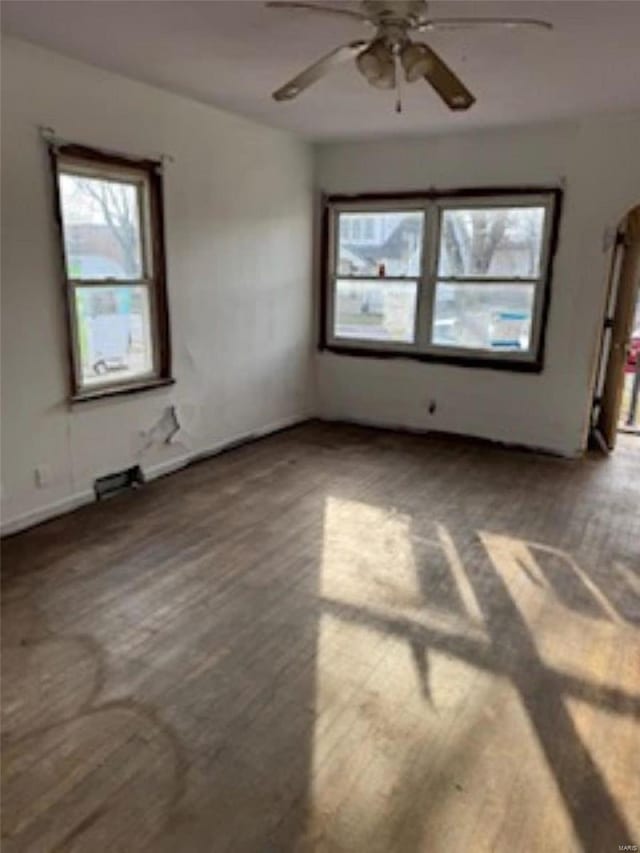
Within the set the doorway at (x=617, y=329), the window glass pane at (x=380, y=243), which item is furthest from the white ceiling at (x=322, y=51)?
the window glass pane at (x=380, y=243)

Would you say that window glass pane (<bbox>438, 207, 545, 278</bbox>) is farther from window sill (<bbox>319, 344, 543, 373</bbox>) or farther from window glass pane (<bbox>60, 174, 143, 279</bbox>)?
window glass pane (<bbox>60, 174, 143, 279</bbox>)

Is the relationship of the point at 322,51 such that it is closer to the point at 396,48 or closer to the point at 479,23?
the point at 396,48

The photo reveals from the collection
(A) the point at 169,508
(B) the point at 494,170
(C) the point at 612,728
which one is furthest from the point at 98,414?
(B) the point at 494,170

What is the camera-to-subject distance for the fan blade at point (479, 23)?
2.44 metres

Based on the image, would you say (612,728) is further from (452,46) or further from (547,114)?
(547,114)

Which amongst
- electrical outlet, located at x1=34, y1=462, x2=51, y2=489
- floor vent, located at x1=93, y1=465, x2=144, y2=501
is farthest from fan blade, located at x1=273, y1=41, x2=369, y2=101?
floor vent, located at x1=93, y1=465, x2=144, y2=501

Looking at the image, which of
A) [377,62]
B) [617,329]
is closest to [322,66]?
[377,62]

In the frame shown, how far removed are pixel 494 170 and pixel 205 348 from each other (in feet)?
9.05

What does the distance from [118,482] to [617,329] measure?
4.17m

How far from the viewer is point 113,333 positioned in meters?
4.14

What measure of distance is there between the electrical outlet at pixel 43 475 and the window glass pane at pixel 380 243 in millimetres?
3401

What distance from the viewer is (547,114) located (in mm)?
4523

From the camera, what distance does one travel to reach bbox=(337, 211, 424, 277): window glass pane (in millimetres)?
5598

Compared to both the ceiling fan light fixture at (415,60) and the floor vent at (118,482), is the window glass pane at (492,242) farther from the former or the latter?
the floor vent at (118,482)
